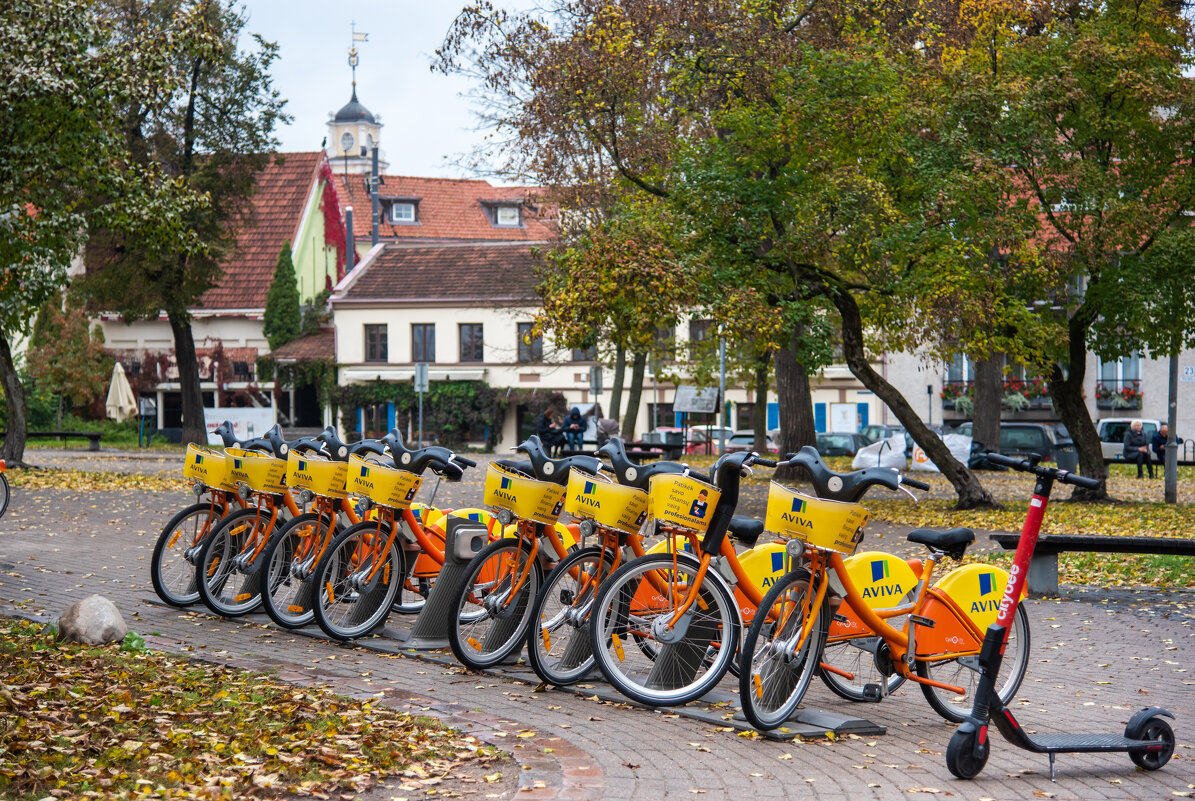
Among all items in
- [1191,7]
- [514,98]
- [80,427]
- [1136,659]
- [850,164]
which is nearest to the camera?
[1136,659]

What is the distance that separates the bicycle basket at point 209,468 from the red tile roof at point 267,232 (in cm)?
4444

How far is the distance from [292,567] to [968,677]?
14.6ft

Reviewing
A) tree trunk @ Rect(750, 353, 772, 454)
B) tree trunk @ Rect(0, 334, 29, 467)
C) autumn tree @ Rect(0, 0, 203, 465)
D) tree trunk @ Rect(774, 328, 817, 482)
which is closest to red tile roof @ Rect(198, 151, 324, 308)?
tree trunk @ Rect(750, 353, 772, 454)

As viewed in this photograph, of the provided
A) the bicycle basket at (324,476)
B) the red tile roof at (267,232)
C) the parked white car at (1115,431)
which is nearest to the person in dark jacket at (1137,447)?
the parked white car at (1115,431)

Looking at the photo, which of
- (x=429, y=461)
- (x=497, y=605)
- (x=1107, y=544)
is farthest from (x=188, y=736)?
(x=1107, y=544)

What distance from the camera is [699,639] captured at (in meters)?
6.80

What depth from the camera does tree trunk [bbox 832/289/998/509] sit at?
1997 centimetres

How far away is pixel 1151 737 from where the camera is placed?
573cm

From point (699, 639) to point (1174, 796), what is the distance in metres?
2.32

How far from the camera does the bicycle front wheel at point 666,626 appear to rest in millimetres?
6715

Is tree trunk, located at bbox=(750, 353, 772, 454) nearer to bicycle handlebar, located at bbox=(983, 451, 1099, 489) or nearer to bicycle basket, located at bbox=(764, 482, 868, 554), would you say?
bicycle basket, located at bbox=(764, 482, 868, 554)

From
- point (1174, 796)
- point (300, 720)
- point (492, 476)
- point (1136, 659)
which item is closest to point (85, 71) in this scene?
point (492, 476)

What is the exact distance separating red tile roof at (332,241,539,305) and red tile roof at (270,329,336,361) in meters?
1.85

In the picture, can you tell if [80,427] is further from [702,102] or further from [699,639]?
[699,639]
